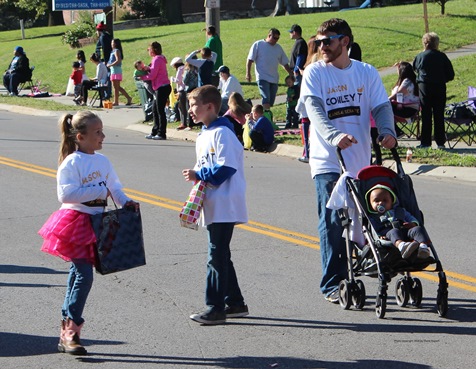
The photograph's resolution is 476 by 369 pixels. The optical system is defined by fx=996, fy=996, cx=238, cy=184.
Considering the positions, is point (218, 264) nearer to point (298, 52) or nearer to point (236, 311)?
point (236, 311)

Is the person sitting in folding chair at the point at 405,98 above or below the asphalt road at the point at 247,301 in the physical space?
above

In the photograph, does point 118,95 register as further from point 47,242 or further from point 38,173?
point 47,242

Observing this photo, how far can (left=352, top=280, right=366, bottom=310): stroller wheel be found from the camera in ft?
24.7

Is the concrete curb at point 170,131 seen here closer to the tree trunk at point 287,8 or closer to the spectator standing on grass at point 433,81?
the spectator standing on grass at point 433,81

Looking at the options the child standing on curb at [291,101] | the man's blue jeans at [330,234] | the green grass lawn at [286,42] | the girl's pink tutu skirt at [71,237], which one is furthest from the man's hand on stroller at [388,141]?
the green grass lawn at [286,42]

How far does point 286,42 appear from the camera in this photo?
1362 inches

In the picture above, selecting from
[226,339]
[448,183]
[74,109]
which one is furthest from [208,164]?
[74,109]

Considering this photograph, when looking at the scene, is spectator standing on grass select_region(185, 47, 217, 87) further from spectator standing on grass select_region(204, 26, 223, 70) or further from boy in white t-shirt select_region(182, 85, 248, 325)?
boy in white t-shirt select_region(182, 85, 248, 325)

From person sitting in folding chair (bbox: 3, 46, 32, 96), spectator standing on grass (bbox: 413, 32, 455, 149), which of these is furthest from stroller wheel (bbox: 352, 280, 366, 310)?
person sitting in folding chair (bbox: 3, 46, 32, 96)

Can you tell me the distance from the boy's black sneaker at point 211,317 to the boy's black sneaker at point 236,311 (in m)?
0.13

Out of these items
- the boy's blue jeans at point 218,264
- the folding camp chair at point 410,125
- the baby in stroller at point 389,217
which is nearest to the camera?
the boy's blue jeans at point 218,264

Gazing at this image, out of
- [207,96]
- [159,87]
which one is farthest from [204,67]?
[207,96]

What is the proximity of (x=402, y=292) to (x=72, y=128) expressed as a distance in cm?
283

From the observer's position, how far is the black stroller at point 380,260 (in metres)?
7.15
